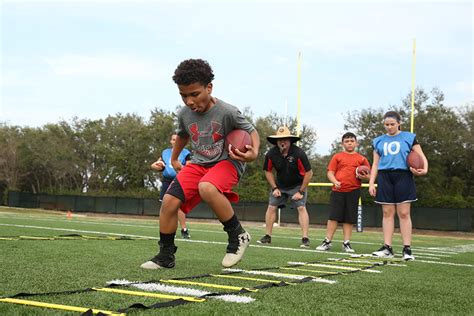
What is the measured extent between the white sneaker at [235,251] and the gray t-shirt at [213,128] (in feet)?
1.76

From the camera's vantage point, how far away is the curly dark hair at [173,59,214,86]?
4.25 metres

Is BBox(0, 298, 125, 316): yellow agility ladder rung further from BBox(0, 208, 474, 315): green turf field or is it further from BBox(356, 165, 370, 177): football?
BBox(356, 165, 370, 177): football

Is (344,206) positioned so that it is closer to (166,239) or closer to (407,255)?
(407,255)

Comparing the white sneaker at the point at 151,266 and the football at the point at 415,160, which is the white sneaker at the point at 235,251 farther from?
the football at the point at 415,160

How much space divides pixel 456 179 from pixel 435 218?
11484 millimetres

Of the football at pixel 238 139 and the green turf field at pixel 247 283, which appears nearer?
the green turf field at pixel 247 283

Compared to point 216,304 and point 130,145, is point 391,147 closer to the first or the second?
point 216,304

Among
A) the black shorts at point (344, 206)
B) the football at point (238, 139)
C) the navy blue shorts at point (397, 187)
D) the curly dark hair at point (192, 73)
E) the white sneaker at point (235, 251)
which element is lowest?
the white sneaker at point (235, 251)

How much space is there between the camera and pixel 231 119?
14.8 feet

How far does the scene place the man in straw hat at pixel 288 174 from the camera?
8445 millimetres

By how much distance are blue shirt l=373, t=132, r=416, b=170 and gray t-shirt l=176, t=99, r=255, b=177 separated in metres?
2.71

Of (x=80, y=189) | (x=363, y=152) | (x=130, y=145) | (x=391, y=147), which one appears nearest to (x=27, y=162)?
(x=80, y=189)

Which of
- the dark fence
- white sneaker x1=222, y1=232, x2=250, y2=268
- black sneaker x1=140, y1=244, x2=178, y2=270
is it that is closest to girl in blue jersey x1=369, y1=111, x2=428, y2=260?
white sneaker x1=222, y1=232, x2=250, y2=268

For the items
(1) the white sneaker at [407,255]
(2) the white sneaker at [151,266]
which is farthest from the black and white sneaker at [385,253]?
(2) the white sneaker at [151,266]
